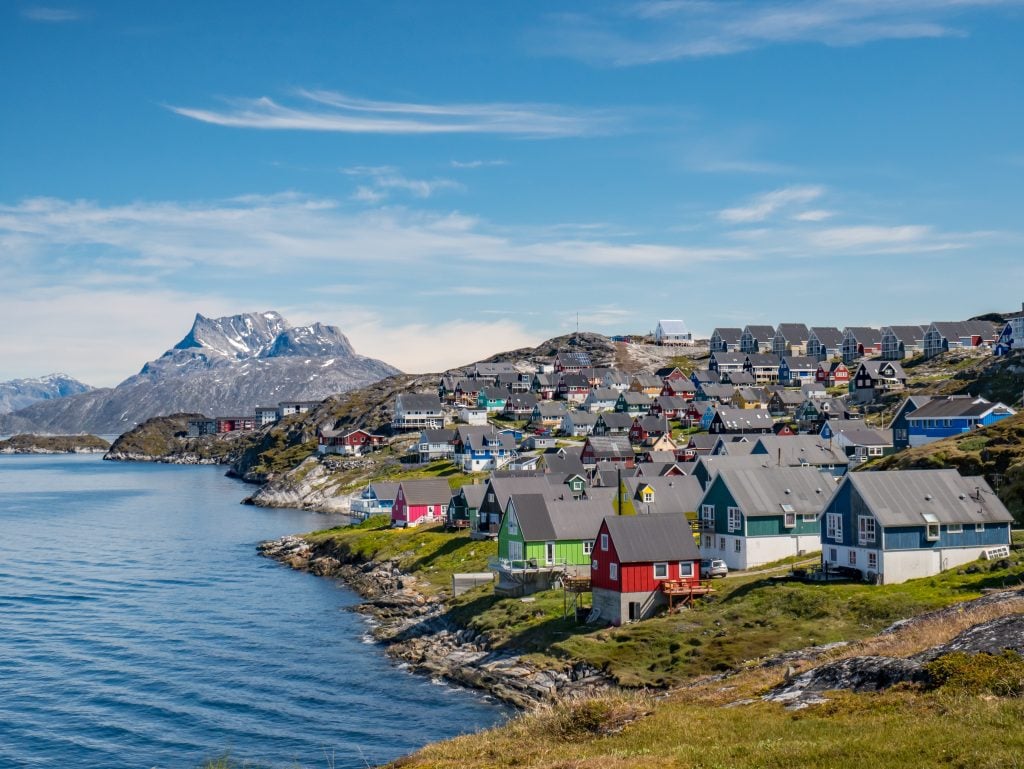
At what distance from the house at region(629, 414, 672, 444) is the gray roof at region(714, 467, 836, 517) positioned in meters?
74.6

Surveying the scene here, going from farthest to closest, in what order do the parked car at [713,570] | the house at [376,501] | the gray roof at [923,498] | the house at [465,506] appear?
the house at [376,501] → the house at [465,506] → the parked car at [713,570] → the gray roof at [923,498]

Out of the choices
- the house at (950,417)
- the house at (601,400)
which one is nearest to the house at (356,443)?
the house at (601,400)

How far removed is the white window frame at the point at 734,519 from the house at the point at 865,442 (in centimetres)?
4932

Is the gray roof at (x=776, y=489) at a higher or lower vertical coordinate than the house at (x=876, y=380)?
lower

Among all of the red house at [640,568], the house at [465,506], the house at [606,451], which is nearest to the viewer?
the red house at [640,568]

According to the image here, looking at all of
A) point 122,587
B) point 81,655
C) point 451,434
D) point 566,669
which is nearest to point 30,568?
point 122,587

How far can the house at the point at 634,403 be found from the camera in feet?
587

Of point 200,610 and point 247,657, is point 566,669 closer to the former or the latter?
point 247,657

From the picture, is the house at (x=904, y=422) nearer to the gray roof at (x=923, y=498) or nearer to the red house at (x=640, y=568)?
the gray roof at (x=923, y=498)

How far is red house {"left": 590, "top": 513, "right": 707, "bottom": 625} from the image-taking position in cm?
5747

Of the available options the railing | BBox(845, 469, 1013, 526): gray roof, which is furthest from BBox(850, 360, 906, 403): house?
the railing

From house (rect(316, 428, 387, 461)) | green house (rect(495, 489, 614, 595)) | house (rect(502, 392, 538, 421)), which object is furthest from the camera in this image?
house (rect(502, 392, 538, 421))

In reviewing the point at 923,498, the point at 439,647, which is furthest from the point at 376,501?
the point at 923,498

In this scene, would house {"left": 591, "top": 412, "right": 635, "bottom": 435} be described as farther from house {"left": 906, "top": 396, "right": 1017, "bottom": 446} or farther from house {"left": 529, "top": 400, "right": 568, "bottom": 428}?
house {"left": 906, "top": 396, "right": 1017, "bottom": 446}
